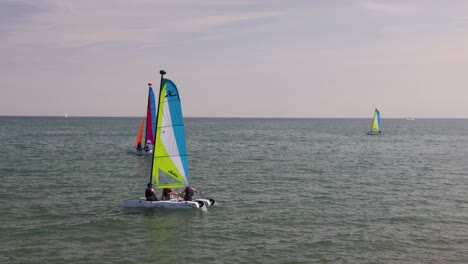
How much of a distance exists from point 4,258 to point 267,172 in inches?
1307

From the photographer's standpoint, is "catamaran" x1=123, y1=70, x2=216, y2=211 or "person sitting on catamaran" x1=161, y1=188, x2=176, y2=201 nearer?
"catamaran" x1=123, y1=70, x2=216, y2=211

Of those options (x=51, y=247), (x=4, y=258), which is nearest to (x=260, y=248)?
(x=51, y=247)

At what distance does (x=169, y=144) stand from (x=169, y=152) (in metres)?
0.56

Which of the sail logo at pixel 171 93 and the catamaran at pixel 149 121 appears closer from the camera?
the sail logo at pixel 171 93

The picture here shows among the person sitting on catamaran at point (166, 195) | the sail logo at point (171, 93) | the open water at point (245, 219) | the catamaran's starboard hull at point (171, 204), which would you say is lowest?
the open water at point (245, 219)

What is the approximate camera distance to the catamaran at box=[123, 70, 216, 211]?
28984 millimetres

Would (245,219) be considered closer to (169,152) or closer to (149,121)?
(169,152)

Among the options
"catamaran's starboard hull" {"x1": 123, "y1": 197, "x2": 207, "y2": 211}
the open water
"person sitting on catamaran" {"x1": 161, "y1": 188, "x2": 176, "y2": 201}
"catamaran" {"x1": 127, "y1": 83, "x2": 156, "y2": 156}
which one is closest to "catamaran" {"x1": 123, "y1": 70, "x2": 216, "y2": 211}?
"catamaran's starboard hull" {"x1": 123, "y1": 197, "x2": 207, "y2": 211}

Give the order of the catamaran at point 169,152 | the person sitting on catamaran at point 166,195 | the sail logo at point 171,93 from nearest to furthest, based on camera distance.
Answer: the sail logo at point 171,93, the catamaran at point 169,152, the person sitting on catamaran at point 166,195

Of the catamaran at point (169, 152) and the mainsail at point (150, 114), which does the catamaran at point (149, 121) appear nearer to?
the mainsail at point (150, 114)

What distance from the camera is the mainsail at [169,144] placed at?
2898 cm

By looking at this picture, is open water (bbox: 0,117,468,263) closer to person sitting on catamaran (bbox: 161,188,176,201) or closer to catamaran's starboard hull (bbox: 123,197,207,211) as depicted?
catamaran's starboard hull (bbox: 123,197,207,211)

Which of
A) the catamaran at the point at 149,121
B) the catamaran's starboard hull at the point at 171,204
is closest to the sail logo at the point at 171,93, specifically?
the catamaran's starboard hull at the point at 171,204

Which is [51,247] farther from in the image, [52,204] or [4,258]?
[52,204]
